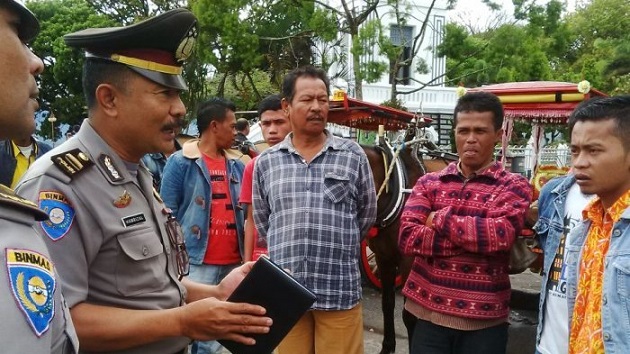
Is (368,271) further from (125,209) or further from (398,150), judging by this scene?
(125,209)

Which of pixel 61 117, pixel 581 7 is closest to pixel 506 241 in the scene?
pixel 61 117

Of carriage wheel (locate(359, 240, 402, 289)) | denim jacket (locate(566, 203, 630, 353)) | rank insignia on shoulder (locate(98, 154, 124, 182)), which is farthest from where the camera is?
carriage wheel (locate(359, 240, 402, 289))

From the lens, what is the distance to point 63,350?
105 cm

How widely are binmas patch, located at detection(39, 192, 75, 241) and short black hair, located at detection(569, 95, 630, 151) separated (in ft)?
5.88

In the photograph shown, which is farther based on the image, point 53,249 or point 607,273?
point 607,273

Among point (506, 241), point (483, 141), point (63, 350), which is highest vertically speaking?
point (483, 141)

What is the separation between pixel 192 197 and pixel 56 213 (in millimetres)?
2352

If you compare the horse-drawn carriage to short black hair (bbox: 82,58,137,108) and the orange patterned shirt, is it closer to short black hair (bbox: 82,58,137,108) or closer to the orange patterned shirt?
the orange patterned shirt

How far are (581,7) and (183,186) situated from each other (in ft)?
130

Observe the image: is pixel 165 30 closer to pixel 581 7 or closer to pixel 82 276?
pixel 82 276

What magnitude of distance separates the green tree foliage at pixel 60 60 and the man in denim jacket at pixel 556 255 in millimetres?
25546

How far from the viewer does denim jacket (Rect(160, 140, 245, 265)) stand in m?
3.76

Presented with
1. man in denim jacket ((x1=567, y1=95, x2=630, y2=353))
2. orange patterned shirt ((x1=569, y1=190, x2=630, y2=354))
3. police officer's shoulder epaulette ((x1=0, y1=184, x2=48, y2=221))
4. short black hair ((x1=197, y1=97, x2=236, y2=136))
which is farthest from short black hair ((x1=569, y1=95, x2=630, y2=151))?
short black hair ((x1=197, y1=97, x2=236, y2=136))

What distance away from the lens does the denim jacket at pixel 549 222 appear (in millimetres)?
2385
